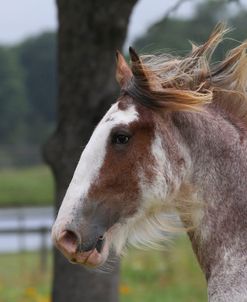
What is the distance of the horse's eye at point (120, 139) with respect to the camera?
4180 mm

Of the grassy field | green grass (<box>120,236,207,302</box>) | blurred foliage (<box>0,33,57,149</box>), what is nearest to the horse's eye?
the grassy field

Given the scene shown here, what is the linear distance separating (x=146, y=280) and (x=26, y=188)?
802 inches

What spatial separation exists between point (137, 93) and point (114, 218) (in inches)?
23.1

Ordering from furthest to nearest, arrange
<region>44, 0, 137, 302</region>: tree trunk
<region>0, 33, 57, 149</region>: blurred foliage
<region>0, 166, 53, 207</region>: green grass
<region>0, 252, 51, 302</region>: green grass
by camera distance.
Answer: <region>0, 33, 57, 149</region>: blurred foliage → <region>0, 166, 53, 207</region>: green grass → <region>0, 252, 51, 302</region>: green grass → <region>44, 0, 137, 302</region>: tree trunk

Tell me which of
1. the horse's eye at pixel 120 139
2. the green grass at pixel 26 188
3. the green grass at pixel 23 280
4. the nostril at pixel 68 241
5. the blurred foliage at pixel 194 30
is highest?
the horse's eye at pixel 120 139

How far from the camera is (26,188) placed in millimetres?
32688

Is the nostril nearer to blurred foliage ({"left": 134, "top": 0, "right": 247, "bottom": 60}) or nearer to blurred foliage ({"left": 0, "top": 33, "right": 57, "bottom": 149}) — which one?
blurred foliage ({"left": 134, "top": 0, "right": 247, "bottom": 60})

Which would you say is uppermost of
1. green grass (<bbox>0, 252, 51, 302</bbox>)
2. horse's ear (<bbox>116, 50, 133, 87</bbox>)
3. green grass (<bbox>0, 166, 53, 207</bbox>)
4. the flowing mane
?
the flowing mane

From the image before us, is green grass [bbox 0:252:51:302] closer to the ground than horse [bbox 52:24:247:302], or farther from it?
closer to the ground

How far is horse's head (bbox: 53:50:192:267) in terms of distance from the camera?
13.6 ft

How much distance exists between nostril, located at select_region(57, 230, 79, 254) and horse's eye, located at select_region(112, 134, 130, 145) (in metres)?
0.46

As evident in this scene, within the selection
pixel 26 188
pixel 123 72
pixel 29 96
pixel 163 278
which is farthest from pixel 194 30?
pixel 29 96

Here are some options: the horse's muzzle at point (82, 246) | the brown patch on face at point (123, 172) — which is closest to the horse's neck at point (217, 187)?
the brown patch on face at point (123, 172)

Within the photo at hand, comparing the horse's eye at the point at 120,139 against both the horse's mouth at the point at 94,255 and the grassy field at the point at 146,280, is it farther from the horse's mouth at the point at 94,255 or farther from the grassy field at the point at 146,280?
the grassy field at the point at 146,280
